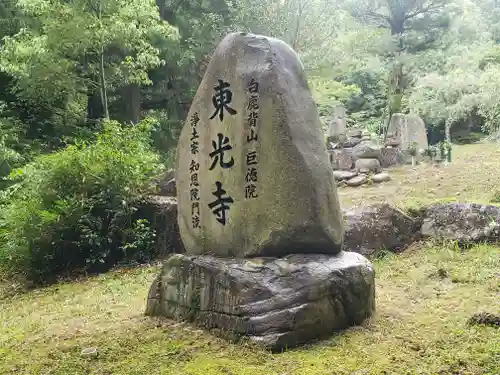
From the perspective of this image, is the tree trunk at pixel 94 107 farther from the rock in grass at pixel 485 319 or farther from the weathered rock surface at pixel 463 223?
the rock in grass at pixel 485 319

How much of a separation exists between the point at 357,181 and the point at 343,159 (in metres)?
1.67

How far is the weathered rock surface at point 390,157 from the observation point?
42.8 ft

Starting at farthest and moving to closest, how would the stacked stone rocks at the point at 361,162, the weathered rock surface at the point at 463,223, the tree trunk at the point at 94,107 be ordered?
1. the tree trunk at the point at 94,107
2. the stacked stone rocks at the point at 361,162
3. the weathered rock surface at the point at 463,223

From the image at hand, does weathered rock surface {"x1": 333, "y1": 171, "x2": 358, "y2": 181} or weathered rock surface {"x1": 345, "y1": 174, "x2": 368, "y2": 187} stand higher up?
weathered rock surface {"x1": 333, "y1": 171, "x2": 358, "y2": 181}

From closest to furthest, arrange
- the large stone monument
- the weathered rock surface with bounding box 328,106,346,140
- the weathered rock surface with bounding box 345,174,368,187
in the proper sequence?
1. the large stone monument
2. the weathered rock surface with bounding box 345,174,368,187
3. the weathered rock surface with bounding box 328,106,346,140

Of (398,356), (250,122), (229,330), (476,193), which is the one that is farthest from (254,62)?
(476,193)

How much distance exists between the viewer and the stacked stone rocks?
37.9 ft

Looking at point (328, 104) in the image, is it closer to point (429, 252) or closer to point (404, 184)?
point (404, 184)

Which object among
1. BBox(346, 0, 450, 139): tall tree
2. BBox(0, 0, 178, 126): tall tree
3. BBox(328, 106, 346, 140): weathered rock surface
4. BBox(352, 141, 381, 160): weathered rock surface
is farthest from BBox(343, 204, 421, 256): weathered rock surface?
BBox(346, 0, 450, 139): tall tree

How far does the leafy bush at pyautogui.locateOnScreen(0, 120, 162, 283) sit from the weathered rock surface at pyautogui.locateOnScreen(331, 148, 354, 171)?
6.16m

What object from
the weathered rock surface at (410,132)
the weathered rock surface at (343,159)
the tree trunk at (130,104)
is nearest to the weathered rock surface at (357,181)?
the weathered rock surface at (343,159)

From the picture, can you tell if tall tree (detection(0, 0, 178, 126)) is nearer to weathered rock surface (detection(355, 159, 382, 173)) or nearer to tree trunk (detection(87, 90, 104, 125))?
tree trunk (detection(87, 90, 104, 125))

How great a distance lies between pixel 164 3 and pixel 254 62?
39.6ft

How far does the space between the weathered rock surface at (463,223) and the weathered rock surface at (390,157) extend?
560 centimetres
